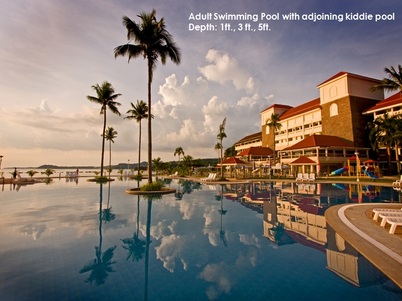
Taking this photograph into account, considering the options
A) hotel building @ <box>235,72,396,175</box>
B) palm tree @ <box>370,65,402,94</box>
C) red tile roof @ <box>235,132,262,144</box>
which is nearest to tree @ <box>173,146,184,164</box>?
red tile roof @ <box>235,132,262,144</box>

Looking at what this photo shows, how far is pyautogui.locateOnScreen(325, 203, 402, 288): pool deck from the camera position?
4855 mm

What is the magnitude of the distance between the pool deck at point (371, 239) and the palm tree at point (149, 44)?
14.1 m

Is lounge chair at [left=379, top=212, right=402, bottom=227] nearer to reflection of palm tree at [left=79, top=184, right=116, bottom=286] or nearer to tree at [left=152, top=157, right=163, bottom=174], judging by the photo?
reflection of palm tree at [left=79, top=184, right=116, bottom=286]

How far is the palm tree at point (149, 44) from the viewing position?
18.5 meters

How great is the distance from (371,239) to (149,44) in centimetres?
1880

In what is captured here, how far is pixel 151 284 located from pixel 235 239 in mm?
3509

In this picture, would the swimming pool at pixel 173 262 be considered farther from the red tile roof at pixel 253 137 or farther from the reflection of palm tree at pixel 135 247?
the red tile roof at pixel 253 137

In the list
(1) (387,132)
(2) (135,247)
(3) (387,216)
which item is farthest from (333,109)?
(2) (135,247)

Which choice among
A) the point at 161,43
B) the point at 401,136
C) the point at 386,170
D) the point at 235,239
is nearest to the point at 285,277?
the point at 235,239

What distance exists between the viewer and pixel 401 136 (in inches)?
1196

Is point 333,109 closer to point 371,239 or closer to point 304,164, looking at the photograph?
point 304,164

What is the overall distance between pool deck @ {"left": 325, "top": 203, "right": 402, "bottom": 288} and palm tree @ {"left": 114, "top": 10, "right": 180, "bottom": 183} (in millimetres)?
14058

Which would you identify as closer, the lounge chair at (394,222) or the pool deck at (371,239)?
the pool deck at (371,239)

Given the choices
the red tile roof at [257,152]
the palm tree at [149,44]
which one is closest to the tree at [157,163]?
the red tile roof at [257,152]
